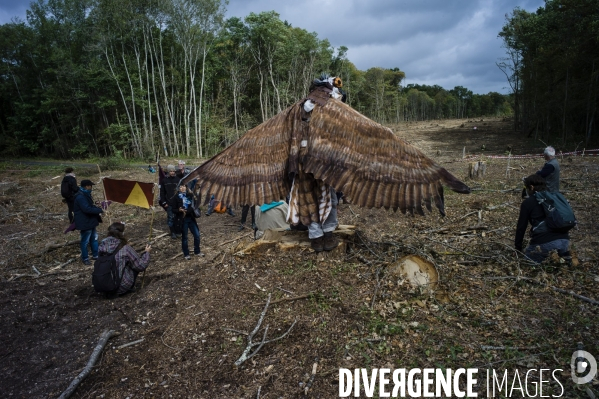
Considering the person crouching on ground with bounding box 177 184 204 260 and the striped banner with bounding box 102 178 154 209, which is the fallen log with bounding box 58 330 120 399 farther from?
the striped banner with bounding box 102 178 154 209

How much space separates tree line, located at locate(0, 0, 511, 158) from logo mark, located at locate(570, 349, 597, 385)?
26.7 meters

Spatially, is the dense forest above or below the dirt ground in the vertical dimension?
above

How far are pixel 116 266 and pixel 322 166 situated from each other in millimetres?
3801

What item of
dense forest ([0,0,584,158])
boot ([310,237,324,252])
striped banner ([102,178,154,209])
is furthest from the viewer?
dense forest ([0,0,584,158])

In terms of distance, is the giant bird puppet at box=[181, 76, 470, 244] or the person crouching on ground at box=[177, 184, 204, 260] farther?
the person crouching on ground at box=[177, 184, 204, 260]

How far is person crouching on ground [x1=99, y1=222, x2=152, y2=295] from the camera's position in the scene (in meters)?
5.17

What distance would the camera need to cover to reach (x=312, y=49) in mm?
38906

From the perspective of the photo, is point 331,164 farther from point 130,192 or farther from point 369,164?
point 130,192

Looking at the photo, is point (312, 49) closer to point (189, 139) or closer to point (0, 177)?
point (189, 139)

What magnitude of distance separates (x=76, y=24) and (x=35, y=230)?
105 ft

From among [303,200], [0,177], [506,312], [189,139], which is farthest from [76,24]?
[506,312]

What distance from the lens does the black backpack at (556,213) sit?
417 centimetres

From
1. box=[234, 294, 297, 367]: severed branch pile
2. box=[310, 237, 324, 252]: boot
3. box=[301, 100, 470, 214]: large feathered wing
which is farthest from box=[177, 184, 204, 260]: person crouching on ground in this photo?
box=[301, 100, 470, 214]: large feathered wing

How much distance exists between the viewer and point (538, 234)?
4.41 meters
